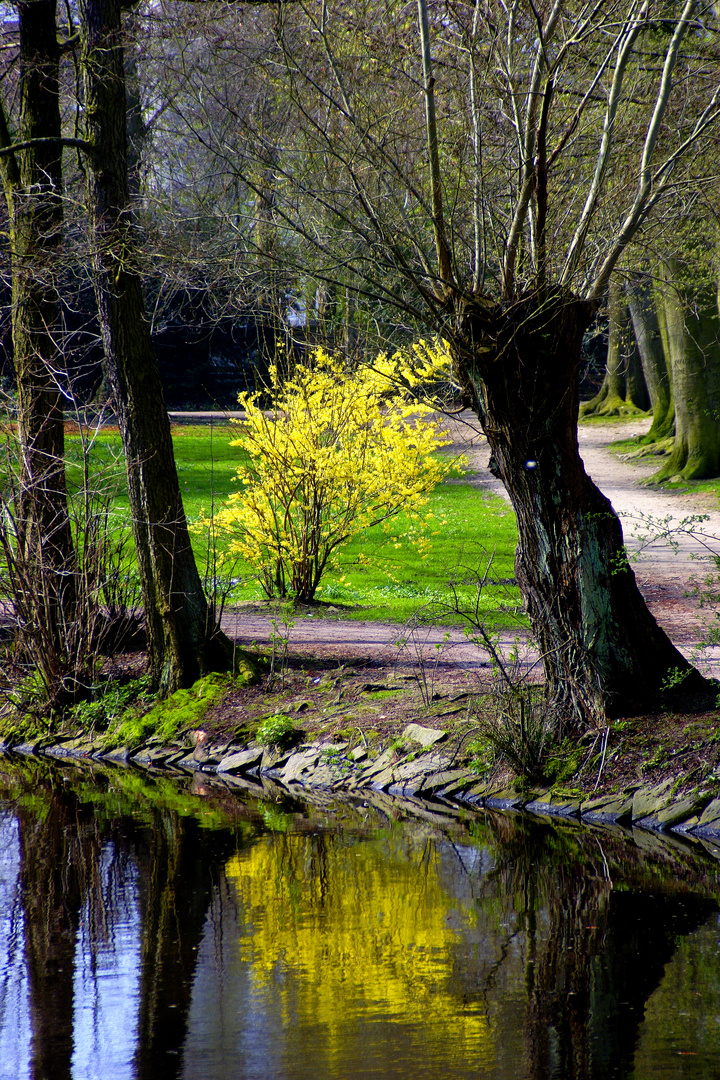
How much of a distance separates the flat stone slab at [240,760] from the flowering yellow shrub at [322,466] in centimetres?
404

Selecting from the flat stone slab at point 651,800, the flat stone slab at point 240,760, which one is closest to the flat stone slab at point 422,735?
the flat stone slab at point 240,760

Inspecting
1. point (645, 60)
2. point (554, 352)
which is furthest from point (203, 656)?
point (645, 60)

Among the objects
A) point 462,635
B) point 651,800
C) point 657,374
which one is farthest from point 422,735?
point 657,374

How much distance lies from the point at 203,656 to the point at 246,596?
3.88 meters

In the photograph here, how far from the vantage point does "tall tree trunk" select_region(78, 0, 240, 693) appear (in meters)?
7.67

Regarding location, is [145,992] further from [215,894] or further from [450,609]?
[450,609]

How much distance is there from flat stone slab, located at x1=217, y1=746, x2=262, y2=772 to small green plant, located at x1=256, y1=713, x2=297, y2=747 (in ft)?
0.31

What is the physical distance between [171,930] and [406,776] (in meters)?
2.32

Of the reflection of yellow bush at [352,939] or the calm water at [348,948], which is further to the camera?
the reflection of yellow bush at [352,939]

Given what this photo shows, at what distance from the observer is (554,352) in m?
5.83

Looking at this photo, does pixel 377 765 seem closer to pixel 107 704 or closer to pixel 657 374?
pixel 107 704

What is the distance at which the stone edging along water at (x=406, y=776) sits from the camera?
567 centimetres

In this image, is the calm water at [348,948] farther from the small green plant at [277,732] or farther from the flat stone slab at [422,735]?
the small green plant at [277,732]

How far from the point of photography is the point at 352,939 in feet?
15.1
